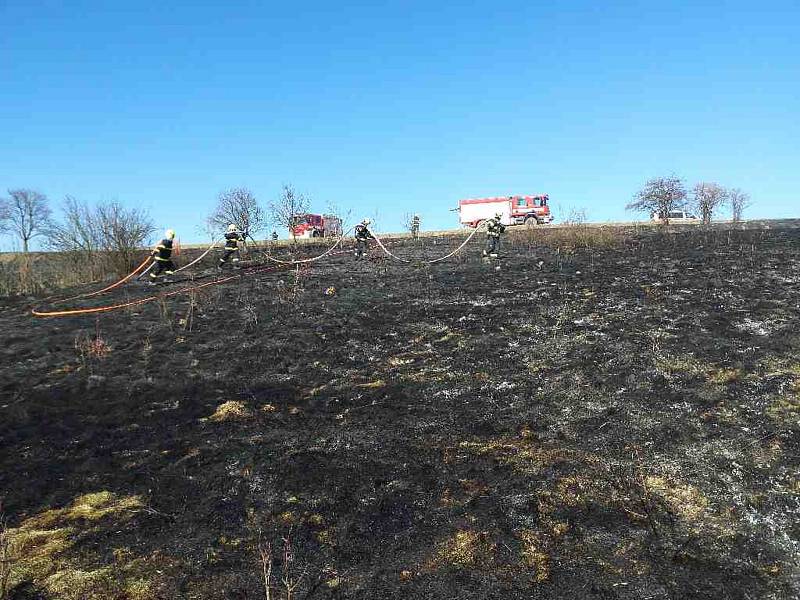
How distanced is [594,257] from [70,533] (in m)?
14.8

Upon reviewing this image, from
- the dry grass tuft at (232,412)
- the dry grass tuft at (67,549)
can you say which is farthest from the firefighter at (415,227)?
the dry grass tuft at (67,549)

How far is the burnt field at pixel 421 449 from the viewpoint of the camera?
404 centimetres

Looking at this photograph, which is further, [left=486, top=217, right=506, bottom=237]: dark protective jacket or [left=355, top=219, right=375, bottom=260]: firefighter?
[left=355, top=219, right=375, bottom=260]: firefighter

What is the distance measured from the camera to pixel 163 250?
14.9 meters

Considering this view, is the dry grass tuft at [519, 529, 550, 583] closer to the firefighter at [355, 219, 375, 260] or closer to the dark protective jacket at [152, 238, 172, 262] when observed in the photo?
the dark protective jacket at [152, 238, 172, 262]

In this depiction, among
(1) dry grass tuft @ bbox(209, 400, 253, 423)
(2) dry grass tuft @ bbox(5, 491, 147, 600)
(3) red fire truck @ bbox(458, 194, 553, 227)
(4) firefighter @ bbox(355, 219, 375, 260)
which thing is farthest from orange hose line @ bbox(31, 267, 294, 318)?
(3) red fire truck @ bbox(458, 194, 553, 227)

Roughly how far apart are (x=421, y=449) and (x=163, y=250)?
11924 millimetres

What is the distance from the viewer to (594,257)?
15875 mm

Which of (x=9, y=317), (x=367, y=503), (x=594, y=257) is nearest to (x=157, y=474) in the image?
(x=367, y=503)

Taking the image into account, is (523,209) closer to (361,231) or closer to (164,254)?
(361,231)

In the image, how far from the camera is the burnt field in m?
4.04

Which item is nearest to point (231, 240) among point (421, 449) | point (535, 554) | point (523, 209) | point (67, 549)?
point (421, 449)

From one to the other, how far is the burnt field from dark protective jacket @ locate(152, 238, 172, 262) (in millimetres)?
3633

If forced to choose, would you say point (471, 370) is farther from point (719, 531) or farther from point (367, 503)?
Result: point (719, 531)
